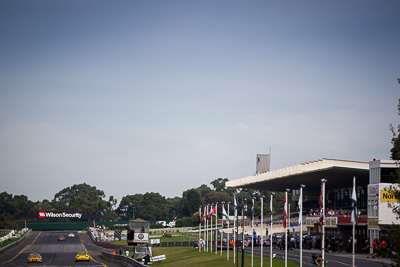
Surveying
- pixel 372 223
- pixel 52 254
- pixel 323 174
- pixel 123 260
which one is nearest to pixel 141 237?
pixel 123 260

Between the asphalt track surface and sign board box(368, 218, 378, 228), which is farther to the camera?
the asphalt track surface

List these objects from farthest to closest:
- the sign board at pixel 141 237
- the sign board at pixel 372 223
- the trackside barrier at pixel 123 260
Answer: the sign board at pixel 141 237, the sign board at pixel 372 223, the trackside barrier at pixel 123 260

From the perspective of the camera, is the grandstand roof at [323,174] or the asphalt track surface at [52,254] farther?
the grandstand roof at [323,174]

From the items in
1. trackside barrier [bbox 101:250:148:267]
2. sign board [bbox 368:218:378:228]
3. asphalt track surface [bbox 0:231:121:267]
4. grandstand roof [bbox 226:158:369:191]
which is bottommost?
asphalt track surface [bbox 0:231:121:267]

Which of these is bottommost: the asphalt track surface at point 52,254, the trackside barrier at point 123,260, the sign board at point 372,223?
the asphalt track surface at point 52,254

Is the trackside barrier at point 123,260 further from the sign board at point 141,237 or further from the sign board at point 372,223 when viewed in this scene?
the sign board at point 372,223

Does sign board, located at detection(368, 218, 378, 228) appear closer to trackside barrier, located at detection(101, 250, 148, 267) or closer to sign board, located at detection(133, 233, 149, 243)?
trackside barrier, located at detection(101, 250, 148, 267)

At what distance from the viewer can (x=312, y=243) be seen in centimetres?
5872

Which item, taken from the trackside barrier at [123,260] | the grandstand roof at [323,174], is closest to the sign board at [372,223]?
the grandstand roof at [323,174]

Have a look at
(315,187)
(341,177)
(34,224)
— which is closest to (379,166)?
(341,177)

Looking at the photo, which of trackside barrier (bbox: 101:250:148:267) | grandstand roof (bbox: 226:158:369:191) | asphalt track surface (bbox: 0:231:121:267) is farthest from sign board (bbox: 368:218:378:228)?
asphalt track surface (bbox: 0:231:121:267)

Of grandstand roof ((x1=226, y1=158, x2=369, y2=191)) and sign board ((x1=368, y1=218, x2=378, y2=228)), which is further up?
grandstand roof ((x1=226, y1=158, x2=369, y2=191))

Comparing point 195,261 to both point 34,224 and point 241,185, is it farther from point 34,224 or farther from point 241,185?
point 34,224

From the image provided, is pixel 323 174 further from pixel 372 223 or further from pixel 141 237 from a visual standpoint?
pixel 141 237
